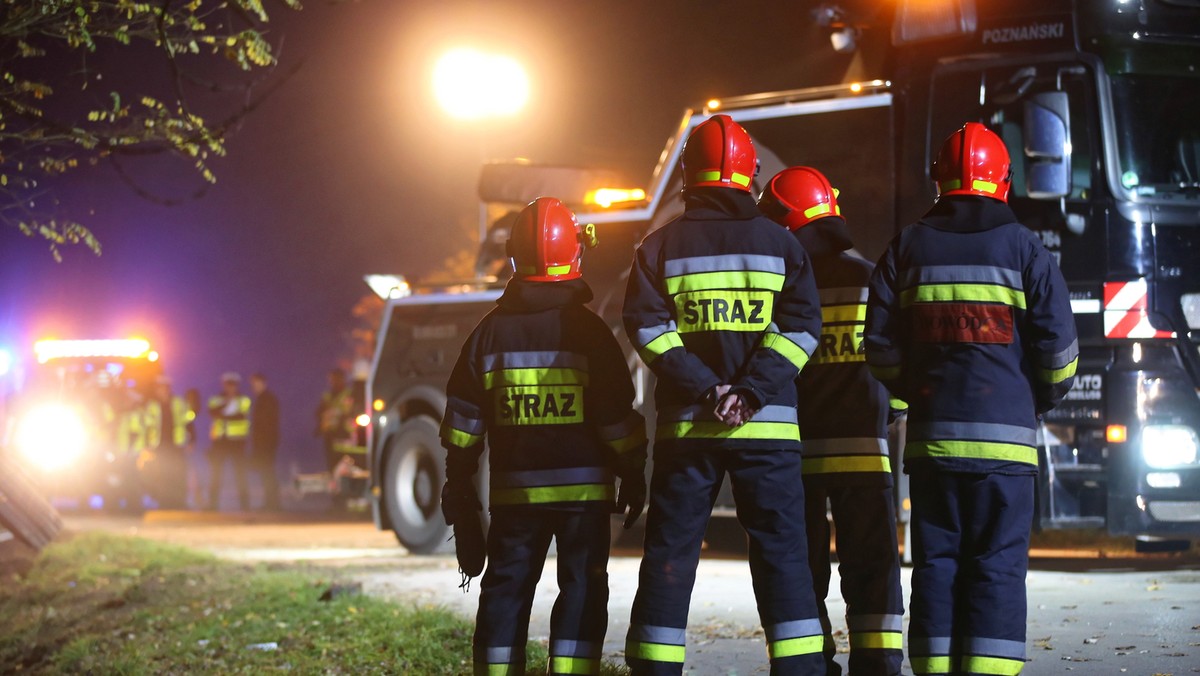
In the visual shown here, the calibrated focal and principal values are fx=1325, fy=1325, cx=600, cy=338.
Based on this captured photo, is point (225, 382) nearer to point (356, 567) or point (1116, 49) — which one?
point (356, 567)

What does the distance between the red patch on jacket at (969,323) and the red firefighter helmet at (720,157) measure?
0.81m

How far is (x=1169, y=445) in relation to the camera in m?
7.50

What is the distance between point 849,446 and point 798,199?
1.03 m

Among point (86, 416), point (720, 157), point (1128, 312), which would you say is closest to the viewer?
point (720, 157)

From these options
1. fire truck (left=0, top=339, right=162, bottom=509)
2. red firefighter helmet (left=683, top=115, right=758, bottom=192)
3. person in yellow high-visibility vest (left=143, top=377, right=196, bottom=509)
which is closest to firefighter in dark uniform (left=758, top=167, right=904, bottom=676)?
red firefighter helmet (left=683, top=115, right=758, bottom=192)

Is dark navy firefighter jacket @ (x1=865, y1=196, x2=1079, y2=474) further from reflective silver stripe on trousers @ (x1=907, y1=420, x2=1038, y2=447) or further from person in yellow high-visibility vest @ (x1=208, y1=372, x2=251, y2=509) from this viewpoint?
person in yellow high-visibility vest @ (x1=208, y1=372, x2=251, y2=509)

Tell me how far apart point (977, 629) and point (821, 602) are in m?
0.85

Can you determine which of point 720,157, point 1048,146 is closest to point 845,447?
point 720,157

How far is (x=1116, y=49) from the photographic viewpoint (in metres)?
7.84

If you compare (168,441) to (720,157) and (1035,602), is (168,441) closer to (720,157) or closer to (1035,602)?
(1035,602)

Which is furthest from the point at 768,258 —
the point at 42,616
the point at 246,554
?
the point at 246,554

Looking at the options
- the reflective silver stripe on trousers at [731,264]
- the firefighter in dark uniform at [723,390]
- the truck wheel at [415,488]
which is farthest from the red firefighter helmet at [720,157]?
the truck wheel at [415,488]

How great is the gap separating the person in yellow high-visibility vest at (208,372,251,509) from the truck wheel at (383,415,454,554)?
25.0 feet

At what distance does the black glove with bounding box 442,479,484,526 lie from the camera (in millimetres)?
4938
